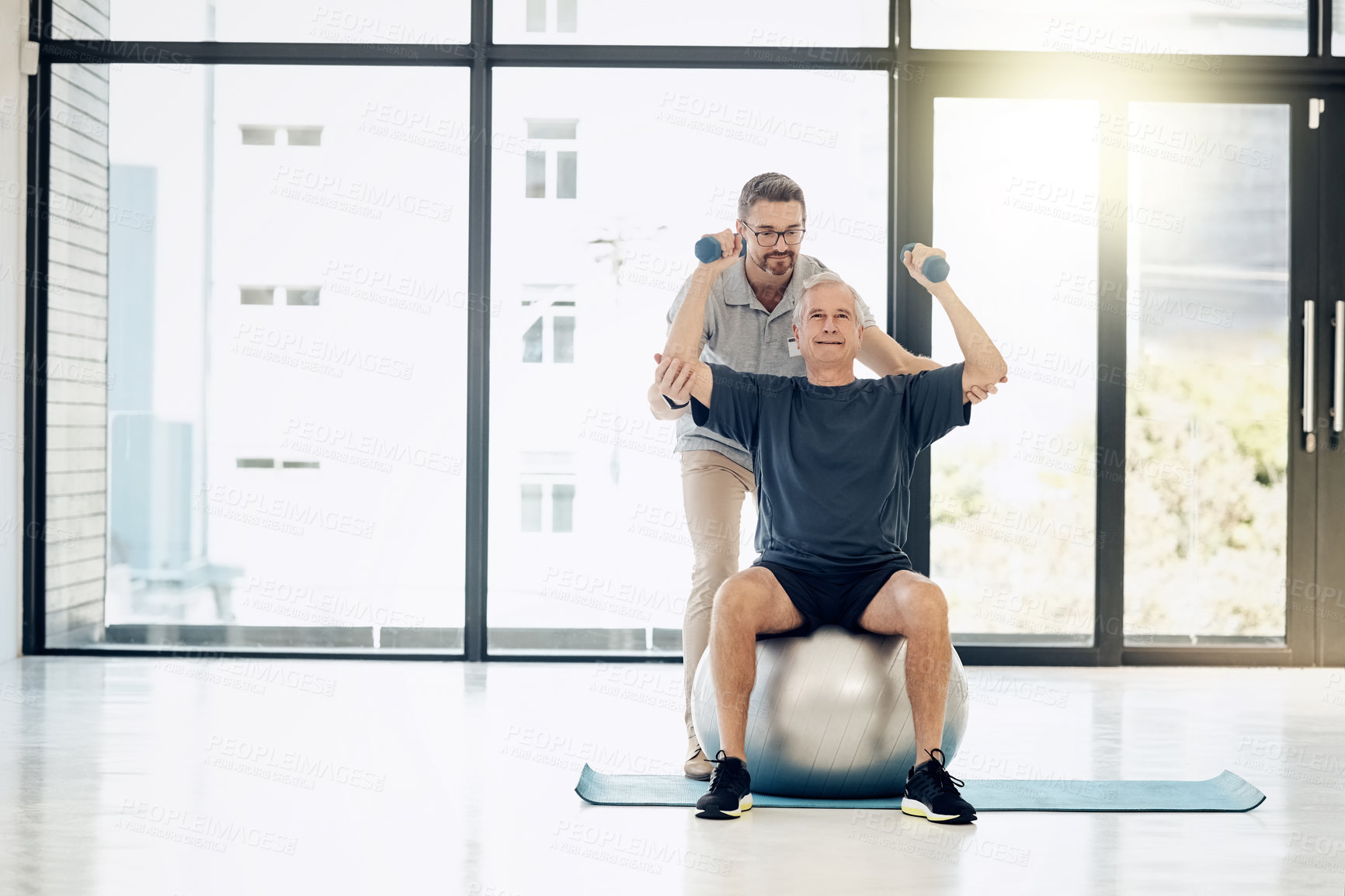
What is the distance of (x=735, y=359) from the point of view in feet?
9.86

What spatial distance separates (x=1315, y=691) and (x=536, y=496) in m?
2.62

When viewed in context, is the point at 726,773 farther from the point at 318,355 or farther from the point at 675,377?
the point at 318,355

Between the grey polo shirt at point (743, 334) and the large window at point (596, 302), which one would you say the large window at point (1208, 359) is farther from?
the grey polo shirt at point (743, 334)

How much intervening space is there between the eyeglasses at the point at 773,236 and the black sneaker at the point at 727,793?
113 cm

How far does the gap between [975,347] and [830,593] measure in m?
0.59

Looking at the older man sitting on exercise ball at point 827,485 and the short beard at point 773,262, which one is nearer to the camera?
the older man sitting on exercise ball at point 827,485

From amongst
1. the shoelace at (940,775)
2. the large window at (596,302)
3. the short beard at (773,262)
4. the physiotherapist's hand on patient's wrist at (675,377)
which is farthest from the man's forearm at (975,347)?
the large window at (596,302)

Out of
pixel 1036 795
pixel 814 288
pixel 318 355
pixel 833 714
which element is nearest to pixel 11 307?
pixel 318 355

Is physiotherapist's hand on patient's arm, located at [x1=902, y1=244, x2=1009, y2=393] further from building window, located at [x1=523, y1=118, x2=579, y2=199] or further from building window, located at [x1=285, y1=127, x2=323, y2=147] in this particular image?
building window, located at [x1=285, y1=127, x2=323, y2=147]

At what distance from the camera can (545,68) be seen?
4.51m

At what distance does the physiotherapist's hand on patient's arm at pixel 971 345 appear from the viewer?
8.70 feet

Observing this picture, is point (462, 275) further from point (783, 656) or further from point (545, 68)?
point (783, 656)

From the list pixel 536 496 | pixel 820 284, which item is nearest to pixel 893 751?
pixel 820 284

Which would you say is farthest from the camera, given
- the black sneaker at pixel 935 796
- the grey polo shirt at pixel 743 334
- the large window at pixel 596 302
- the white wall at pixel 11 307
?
the large window at pixel 596 302
